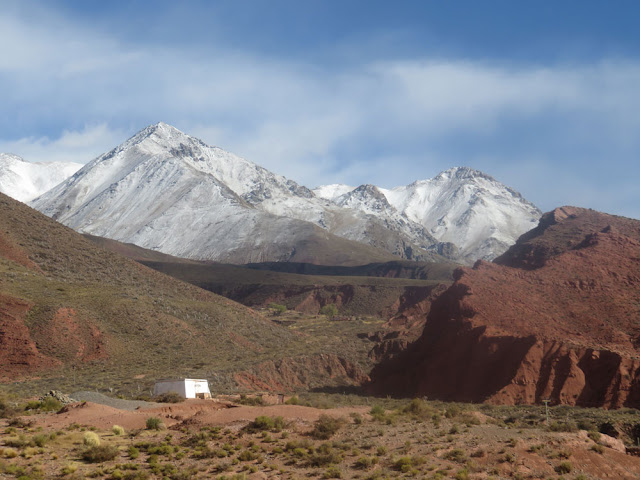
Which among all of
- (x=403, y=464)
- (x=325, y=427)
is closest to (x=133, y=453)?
(x=325, y=427)

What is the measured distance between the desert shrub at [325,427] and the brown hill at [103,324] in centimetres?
1879

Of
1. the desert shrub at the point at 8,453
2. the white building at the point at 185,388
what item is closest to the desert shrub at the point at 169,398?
the white building at the point at 185,388

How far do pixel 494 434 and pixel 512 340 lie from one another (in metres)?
24.9

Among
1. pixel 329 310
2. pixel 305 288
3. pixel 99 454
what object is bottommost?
pixel 99 454

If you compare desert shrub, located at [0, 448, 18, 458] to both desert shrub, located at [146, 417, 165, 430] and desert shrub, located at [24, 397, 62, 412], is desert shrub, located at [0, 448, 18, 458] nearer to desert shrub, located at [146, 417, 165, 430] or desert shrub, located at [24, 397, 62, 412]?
desert shrub, located at [146, 417, 165, 430]

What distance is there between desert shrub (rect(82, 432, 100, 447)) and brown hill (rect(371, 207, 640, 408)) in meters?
28.5

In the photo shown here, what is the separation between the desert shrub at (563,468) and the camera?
20130mm

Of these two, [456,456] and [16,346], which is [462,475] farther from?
[16,346]

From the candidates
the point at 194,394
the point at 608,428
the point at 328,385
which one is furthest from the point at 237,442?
the point at 328,385

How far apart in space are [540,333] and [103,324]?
34.2 metres

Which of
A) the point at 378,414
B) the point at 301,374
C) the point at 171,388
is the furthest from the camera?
the point at 301,374

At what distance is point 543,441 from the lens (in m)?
22.6

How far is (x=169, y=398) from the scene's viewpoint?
33.9m

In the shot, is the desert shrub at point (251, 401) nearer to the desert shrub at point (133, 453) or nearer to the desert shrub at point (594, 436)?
the desert shrub at point (133, 453)
